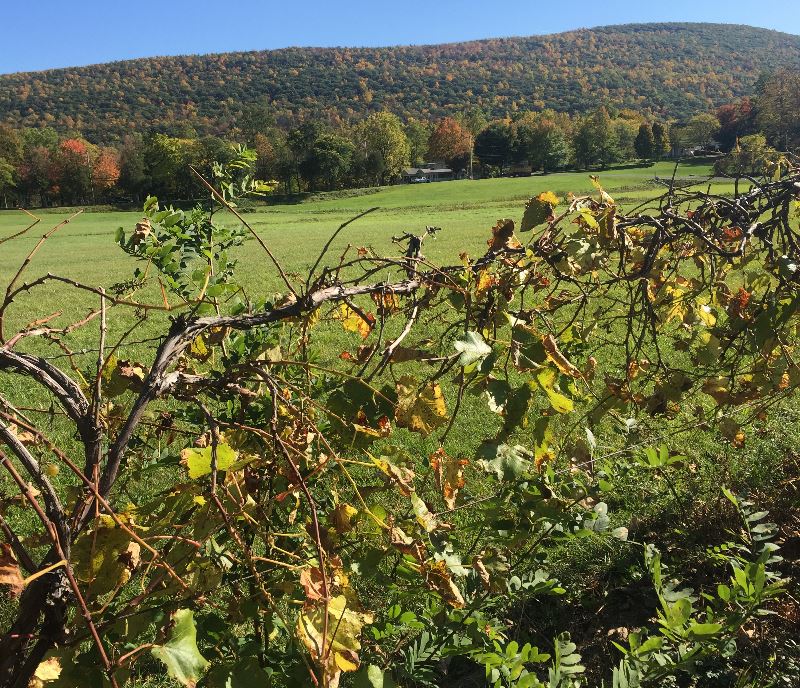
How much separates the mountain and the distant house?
154ft

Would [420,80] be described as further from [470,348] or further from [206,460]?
[206,460]

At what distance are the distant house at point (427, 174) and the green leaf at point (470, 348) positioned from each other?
89.2m

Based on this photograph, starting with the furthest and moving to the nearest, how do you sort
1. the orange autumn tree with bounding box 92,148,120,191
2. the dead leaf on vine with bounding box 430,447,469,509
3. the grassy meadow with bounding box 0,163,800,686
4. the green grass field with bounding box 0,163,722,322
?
1. the orange autumn tree with bounding box 92,148,120,191
2. the green grass field with bounding box 0,163,722,322
3. the grassy meadow with bounding box 0,163,800,686
4. the dead leaf on vine with bounding box 430,447,469,509

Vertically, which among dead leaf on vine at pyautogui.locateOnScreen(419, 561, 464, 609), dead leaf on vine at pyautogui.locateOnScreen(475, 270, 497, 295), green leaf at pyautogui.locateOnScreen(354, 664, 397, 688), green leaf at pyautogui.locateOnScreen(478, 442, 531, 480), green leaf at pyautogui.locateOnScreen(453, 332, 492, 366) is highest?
dead leaf on vine at pyautogui.locateOnScreen(475, 270, 497, 295)

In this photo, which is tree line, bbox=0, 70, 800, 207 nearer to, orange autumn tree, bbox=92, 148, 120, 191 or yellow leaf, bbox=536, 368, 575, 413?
orange autumn tree, bbox=92, 148, 120, 191

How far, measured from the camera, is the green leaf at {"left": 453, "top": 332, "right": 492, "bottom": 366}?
1.12 meters

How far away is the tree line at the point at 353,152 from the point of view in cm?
5547

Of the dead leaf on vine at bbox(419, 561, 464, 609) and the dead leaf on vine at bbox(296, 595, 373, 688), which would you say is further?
the dead leaf on vine at bbox(419, 561, 464, 609)

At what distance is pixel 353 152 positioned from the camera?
234ft

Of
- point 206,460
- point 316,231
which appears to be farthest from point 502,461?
point 316,231

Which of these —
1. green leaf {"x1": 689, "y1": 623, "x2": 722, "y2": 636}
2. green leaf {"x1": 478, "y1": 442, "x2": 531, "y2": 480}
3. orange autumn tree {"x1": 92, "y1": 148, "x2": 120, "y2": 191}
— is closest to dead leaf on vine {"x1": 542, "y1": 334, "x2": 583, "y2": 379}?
green leaf {"x1": 478, "y1": 442, "x2": 531, "y2": 480}

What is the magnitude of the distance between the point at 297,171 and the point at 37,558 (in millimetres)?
67968

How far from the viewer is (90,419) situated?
3.75 ft

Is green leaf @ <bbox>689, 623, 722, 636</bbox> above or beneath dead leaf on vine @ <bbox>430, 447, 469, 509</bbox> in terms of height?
beneath
